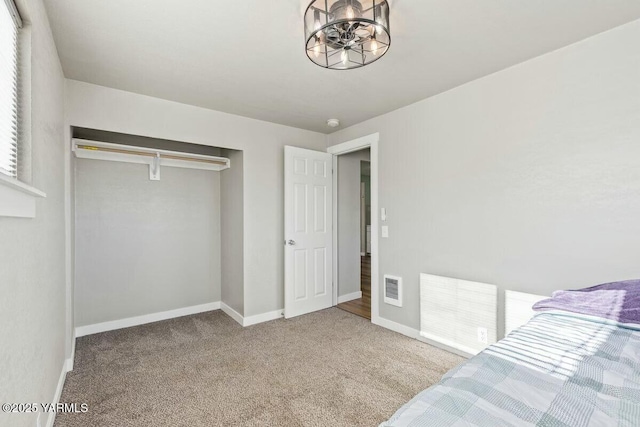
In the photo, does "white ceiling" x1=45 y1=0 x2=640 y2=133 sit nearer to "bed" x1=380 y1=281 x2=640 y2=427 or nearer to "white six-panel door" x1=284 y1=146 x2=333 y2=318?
"white six-panel door" x1=284 y1=146 x2=333 y2=318

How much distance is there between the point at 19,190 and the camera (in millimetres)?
1169

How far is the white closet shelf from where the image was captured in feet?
9.75

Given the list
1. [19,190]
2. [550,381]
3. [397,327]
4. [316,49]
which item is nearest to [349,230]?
[397,327]

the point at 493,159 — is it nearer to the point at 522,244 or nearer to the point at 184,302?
the point at 522,244

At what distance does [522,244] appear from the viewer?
2346 millimetres

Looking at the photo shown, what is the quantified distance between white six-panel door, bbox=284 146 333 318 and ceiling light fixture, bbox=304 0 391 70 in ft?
6.46

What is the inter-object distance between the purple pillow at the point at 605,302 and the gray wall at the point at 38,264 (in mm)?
2473

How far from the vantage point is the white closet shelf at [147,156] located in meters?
2.97

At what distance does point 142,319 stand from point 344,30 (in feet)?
11.9

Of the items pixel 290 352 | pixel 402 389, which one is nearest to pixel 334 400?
pixel 402 389

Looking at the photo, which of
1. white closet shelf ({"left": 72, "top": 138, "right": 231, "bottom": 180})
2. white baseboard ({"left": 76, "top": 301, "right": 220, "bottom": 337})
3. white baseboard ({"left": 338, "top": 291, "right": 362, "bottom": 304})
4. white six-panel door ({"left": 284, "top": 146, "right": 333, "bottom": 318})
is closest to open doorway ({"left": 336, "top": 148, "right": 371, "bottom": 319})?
white baseboard ({"left": 338, "top": 291, "right": 362, "bottom": 304})

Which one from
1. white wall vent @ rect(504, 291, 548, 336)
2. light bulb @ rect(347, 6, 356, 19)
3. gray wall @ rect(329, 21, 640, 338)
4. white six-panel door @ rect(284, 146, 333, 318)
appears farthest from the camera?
white six-panel door @ rect(284, 146, 333, 318)

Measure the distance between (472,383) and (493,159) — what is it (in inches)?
79.9

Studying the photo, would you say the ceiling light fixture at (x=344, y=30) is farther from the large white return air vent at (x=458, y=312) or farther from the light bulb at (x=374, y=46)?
the large white return air vent at (x=458, y=312)
